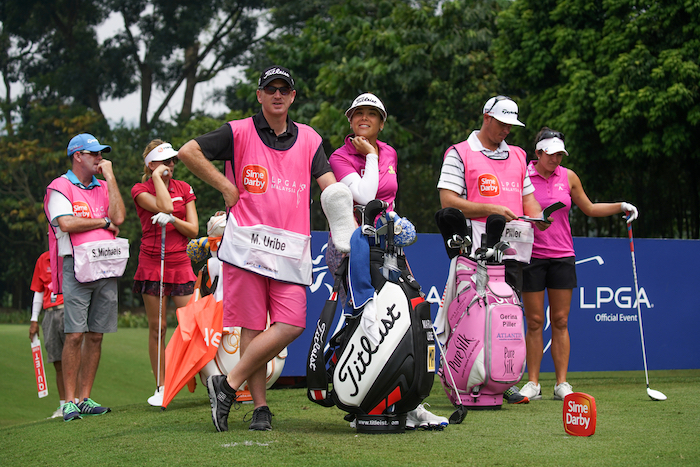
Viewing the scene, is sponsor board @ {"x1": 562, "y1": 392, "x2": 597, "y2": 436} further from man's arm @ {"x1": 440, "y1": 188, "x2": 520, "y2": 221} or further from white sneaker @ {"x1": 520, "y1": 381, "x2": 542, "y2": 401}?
white sneaker @ {"x1": 520, "y1": 381, "x2": 542, "y2": 401}

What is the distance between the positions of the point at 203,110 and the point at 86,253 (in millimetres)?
27529

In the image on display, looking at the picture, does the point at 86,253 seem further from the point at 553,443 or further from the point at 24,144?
the point at 24,144

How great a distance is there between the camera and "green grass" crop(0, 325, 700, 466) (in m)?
3.08

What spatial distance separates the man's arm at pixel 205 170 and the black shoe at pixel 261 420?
1115 millimetres

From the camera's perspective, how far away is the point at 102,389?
8.65 metres

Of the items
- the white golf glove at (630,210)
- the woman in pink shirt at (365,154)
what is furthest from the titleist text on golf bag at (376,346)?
the white golf glove at (630,210)

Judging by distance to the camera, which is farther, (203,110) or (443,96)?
(203,110)

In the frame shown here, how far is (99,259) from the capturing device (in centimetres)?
529

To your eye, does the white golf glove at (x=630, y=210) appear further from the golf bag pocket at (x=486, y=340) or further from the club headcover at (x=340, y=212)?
the club headcover at (x=340, y=212)

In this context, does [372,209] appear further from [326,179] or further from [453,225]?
[453,225]

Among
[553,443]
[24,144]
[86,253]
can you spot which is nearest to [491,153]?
[553,443]

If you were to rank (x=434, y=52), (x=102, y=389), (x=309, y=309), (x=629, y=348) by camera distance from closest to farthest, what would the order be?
(x=309, y=309)
(x=629, y=348)
(x=102, y=389)
(x=434, y=52)

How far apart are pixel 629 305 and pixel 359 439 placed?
474 centimetres

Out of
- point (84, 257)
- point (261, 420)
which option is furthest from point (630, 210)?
point (84, 257)
